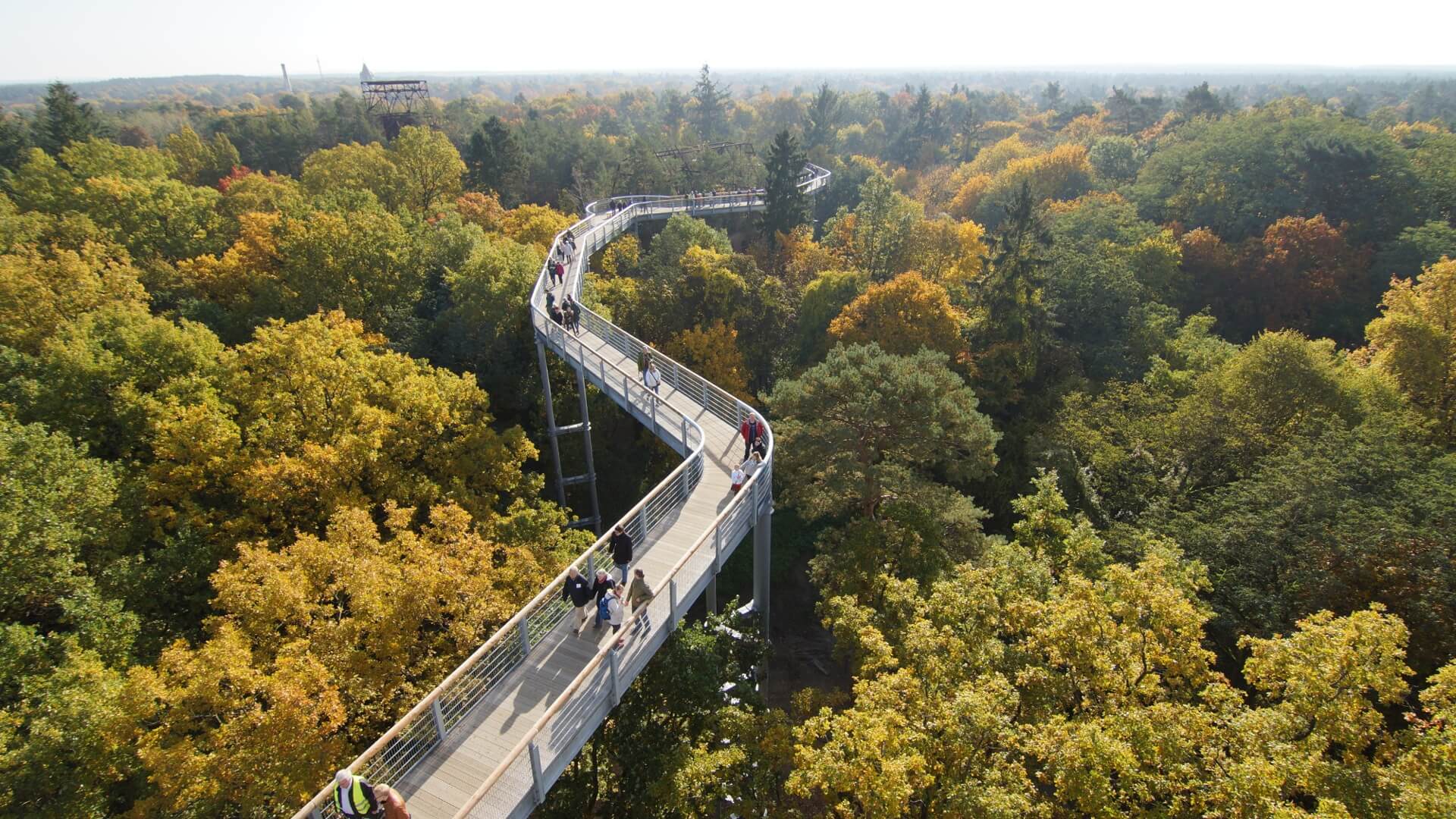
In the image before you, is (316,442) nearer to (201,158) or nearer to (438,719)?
(438,719)

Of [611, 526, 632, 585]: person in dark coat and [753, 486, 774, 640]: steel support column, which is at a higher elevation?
[611, 526, 632, 585]: person in dark coat

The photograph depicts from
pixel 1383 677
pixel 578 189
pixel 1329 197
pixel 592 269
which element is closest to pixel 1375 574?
pixel 1383 677

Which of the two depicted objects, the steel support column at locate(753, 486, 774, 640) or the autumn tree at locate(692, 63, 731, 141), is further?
the autumn tree at locate(692, 63, 731, 141)

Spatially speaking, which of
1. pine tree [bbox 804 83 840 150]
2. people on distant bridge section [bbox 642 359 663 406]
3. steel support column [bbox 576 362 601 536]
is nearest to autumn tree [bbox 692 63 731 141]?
pine tree [bbox 804 83 840 150]

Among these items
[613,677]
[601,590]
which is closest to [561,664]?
[613,677]

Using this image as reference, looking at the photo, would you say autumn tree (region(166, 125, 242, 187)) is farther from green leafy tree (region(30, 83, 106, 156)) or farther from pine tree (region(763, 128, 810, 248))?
pine tree (region(763, 128, 810, 248))

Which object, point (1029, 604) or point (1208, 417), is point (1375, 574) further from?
point (1208, 417)
